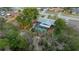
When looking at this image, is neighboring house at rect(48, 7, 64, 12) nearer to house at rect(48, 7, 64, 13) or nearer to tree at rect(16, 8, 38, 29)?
house at rect(48, 7, 64, 13)

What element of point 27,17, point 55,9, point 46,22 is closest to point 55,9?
point 55,9

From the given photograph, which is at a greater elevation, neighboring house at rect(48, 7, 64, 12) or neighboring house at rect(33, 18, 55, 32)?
neighboring house at rect(48, 7, 64, 12)

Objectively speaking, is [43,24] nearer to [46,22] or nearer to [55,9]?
[46,22]

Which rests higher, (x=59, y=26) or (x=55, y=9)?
(x=55, y=9)

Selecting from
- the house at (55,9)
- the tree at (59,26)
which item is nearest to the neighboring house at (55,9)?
the house at (55,9)

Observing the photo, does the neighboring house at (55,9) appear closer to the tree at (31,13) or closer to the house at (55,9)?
the house at (55,9)

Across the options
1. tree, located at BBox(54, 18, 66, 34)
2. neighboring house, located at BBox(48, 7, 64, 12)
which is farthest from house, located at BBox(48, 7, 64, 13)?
tree, located at BBox(54, 18, 66, 34)

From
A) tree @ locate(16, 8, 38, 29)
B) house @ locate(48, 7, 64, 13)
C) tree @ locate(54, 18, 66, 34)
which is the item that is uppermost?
house @ locate(48, 7, 64, 13)

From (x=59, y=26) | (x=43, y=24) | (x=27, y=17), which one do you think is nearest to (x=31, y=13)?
(x=27, y=17)
